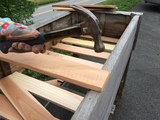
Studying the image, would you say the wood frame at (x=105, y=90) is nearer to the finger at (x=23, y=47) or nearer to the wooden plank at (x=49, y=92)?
the wooden plank at (x=49, y=92)

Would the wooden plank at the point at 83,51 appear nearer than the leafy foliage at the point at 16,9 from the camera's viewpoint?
Yes

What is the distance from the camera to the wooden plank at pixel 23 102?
1.13m

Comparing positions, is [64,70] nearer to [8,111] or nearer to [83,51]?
[8,111]

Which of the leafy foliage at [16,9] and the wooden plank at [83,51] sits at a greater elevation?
the leafy foliage at [16,9]

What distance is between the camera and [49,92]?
136 centimetres

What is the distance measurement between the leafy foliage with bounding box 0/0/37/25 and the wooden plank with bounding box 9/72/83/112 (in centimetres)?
155

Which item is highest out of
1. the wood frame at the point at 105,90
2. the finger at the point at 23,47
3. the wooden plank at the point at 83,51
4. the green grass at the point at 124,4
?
the finger at the point at 23,47

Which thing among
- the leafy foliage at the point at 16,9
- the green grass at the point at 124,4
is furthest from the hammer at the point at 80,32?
the green grass at the point at 124,4

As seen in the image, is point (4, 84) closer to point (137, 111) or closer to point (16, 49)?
point (16, 49)

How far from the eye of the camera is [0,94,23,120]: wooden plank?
1136 millimetres

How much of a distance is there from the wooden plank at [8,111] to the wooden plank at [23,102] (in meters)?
0.03

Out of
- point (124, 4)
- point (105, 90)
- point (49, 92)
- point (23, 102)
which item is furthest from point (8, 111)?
point (124, 4)

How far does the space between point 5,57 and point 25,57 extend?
139mm

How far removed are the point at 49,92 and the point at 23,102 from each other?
0.22 metres
